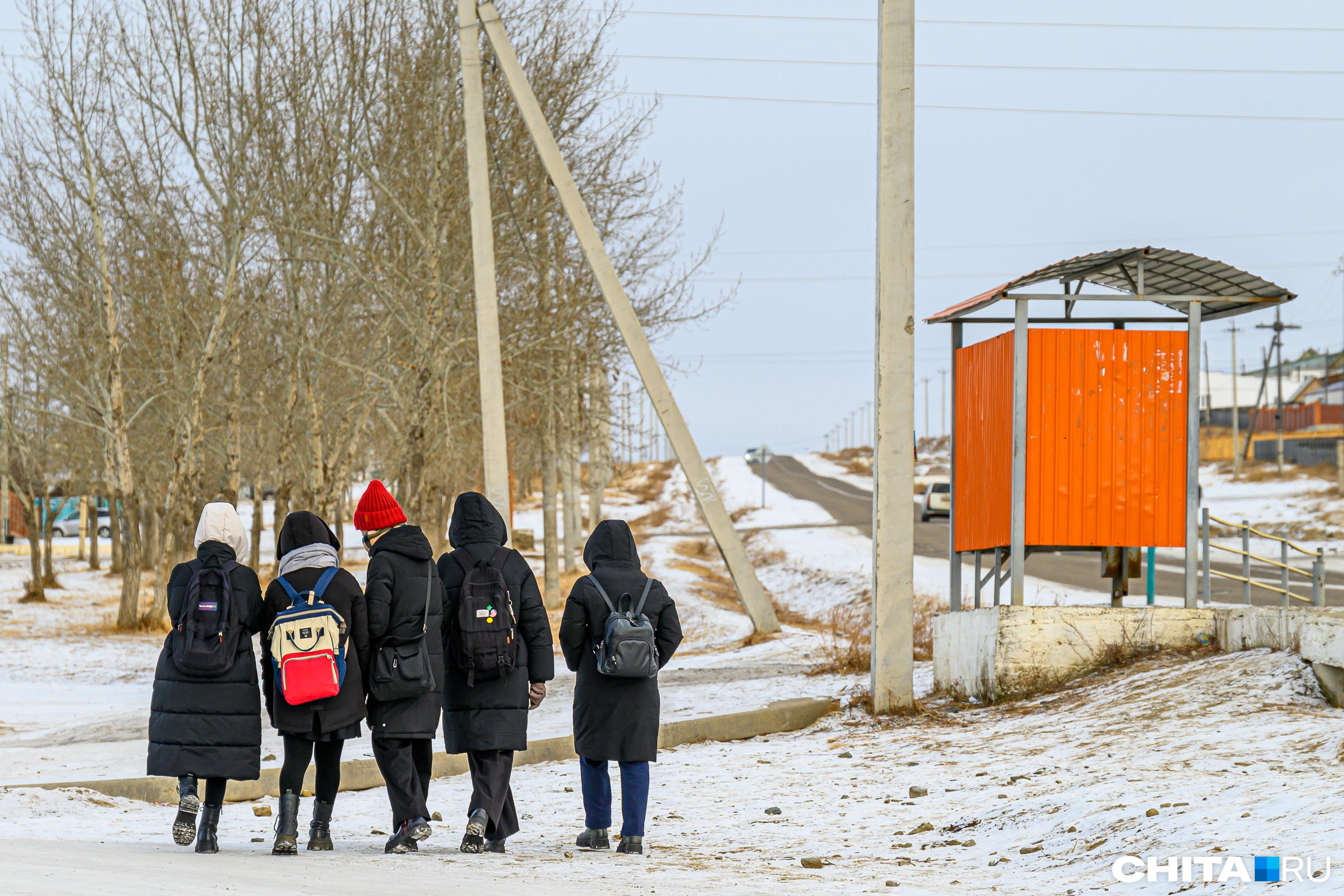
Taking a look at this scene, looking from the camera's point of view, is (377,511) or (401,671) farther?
(377,511)

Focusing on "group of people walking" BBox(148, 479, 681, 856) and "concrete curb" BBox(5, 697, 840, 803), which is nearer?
"group of people walking" BBox(148, 479, 681, 856)

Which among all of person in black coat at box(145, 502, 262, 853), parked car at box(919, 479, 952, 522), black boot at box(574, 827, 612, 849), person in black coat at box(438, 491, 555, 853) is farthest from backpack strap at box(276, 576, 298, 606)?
parked car at box(919, 479, 952, 522)

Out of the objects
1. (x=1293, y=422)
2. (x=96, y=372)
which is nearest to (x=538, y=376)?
(x=96, y=372)

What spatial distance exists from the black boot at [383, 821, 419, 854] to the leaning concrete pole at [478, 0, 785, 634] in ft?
34.4

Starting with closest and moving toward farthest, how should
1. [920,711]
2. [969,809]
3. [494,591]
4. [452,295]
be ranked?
[494,591] → [969,809] → [920,711] → [452,295]

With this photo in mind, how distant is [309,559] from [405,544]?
0.44 meters

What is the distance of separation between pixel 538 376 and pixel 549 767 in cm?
1507

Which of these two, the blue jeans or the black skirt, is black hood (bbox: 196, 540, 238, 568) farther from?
the blue jeans

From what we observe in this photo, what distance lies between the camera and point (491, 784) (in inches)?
255

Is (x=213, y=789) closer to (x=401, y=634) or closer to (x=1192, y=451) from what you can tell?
(x=401, y=634)

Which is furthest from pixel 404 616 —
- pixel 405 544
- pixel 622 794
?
pixel 622 794

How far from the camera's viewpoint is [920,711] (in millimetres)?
10891

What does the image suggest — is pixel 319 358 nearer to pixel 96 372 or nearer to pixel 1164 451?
pixel 96 372

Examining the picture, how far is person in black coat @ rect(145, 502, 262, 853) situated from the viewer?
612 cm
